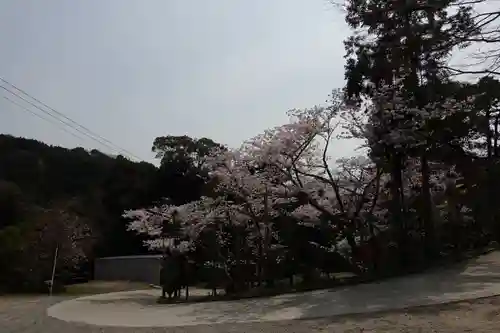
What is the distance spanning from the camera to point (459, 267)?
1259cm

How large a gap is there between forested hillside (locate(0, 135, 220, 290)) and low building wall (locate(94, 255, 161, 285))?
2.99 ft

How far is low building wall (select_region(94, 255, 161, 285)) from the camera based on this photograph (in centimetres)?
2477

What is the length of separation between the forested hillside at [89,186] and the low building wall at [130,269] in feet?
2.99

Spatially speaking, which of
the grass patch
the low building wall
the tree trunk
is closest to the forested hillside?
the low building wall

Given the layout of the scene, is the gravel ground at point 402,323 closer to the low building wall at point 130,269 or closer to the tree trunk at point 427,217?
the tree trunk at point 427,217

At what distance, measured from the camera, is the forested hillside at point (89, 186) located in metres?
25.1

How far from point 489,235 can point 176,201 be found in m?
16.1

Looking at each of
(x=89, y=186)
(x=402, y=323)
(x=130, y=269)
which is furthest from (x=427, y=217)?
(x=89, y=186)

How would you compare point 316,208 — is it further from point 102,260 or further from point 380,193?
point 102,260

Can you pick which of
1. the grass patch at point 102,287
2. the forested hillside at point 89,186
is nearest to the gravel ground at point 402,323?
the grass patch at point 102,287

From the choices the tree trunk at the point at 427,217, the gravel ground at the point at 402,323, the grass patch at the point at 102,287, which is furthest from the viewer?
the grass patch at the point at 102,287

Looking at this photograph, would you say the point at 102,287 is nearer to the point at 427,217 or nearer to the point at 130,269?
the point at 130,269

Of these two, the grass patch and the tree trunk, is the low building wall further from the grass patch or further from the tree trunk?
the tree trunk

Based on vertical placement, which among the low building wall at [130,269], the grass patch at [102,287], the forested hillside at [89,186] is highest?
the forested hillside at [89,186]
